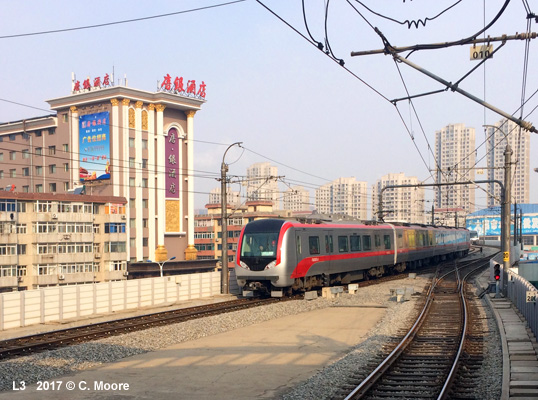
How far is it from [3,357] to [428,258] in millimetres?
43807

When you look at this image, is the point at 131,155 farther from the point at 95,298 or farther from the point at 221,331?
the point at 221,331

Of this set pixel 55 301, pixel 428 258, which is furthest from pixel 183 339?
pixel 428 258

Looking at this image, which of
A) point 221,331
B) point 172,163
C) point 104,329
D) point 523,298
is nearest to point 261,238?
point 221,331

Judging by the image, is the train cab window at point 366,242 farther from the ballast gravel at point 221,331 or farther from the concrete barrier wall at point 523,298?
the ballast gravel at point 221,331

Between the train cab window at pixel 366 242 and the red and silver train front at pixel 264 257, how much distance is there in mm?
8503

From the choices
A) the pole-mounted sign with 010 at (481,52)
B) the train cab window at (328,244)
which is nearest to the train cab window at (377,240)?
the train cab window at (328,244)

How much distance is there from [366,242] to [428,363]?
2078 centimetres

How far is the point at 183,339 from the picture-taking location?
57.4 feet

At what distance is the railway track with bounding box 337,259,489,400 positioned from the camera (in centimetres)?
1143

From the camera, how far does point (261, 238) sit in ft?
86.8

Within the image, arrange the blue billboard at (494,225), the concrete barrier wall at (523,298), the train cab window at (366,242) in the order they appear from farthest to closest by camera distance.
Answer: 1. the blue billboard at (494,225)
2. the train cab window at (366,242)
3. the concrete barrier wall at (523,298)

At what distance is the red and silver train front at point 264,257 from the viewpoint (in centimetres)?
2581

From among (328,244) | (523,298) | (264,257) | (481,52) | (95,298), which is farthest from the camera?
(328,244)

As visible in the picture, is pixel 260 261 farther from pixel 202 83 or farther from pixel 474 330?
pixel 202 83
